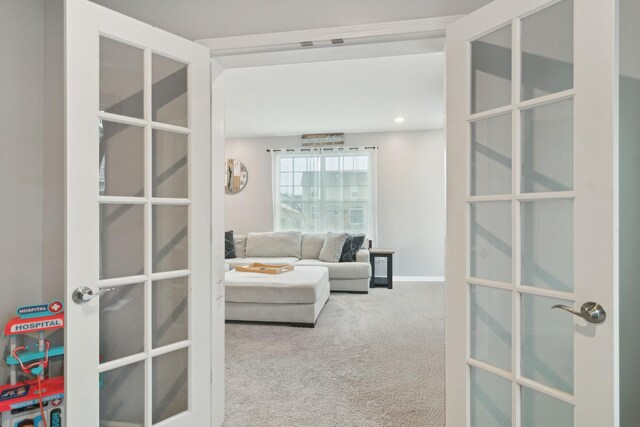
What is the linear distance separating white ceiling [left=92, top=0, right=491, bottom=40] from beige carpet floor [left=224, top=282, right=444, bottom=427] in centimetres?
220

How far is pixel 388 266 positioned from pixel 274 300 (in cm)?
251

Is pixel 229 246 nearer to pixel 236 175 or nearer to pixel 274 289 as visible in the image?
pixel 236 175

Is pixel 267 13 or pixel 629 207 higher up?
pixel 267 13

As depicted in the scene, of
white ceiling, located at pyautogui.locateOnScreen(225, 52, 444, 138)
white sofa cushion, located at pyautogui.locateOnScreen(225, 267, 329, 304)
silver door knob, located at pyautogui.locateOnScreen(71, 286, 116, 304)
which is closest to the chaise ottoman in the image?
white sofa cushion, located at pyautogui.locateOnScreen(225, 267, 329, 304)

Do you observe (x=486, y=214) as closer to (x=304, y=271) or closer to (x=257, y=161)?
(x=304, y=271)

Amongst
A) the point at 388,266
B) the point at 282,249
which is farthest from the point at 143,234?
the point at 388,266

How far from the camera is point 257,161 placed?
6797mm

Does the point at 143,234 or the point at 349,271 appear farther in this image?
the point at 349,271

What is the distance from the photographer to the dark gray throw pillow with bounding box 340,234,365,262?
5586mm

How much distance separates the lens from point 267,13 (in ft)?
5.81

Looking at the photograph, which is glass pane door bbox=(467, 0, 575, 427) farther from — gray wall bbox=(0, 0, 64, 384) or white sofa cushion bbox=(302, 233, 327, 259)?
white sofa cushion bbox=(302, 233, 327, 259)

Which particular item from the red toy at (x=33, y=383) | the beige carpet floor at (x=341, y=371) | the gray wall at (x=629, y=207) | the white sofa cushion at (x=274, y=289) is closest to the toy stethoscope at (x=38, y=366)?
the red toy at (x=33, y=383)

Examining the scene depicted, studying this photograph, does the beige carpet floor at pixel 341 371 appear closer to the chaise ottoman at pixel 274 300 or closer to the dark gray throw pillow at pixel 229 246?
the chaise ottoman at pixel 274 300

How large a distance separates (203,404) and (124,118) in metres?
1.46
